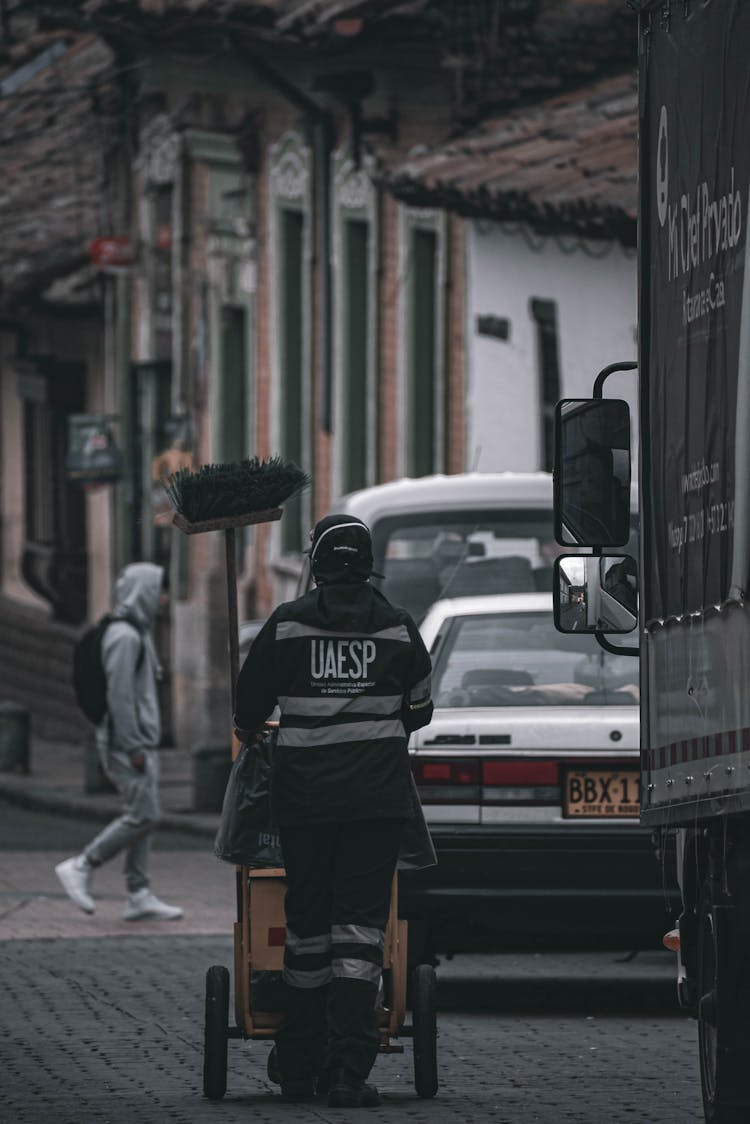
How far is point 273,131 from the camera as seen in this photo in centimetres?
2895

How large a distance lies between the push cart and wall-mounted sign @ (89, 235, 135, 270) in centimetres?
2132

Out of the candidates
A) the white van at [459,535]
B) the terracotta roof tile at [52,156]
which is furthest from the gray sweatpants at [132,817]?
the terracotta roof tile at [52,156]

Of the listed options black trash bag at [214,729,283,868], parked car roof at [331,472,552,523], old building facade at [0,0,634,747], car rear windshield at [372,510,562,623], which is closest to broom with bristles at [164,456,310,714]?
black trash bag at [214,729,283,868]

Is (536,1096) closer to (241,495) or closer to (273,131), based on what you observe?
(241,495)

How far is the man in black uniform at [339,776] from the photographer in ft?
31.2

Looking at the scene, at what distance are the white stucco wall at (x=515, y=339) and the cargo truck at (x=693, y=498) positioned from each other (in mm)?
13643

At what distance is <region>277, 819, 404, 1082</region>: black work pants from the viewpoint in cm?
949

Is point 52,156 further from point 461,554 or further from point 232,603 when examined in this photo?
point 232,603

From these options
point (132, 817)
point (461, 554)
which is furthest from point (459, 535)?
point (132, 817)

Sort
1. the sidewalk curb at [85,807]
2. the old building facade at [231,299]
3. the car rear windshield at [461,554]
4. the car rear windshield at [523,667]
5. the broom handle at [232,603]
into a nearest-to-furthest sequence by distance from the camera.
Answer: the broom handle at [232,603] → the car rear windshield at [523,667] → the car rear windshield at [461,554] → the sidewalk curb at [85,807] → the old building facade at [231,299]

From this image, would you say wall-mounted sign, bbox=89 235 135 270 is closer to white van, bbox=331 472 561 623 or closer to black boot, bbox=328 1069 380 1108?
white van, bbox=331 472 561 623

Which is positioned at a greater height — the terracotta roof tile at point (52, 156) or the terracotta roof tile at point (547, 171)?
the terracotta roof tile at point (52, 156)

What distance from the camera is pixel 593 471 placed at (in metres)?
9.00

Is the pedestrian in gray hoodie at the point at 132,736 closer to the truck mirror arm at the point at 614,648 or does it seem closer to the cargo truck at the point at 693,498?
the truck mirror arm at the point at 614,648
